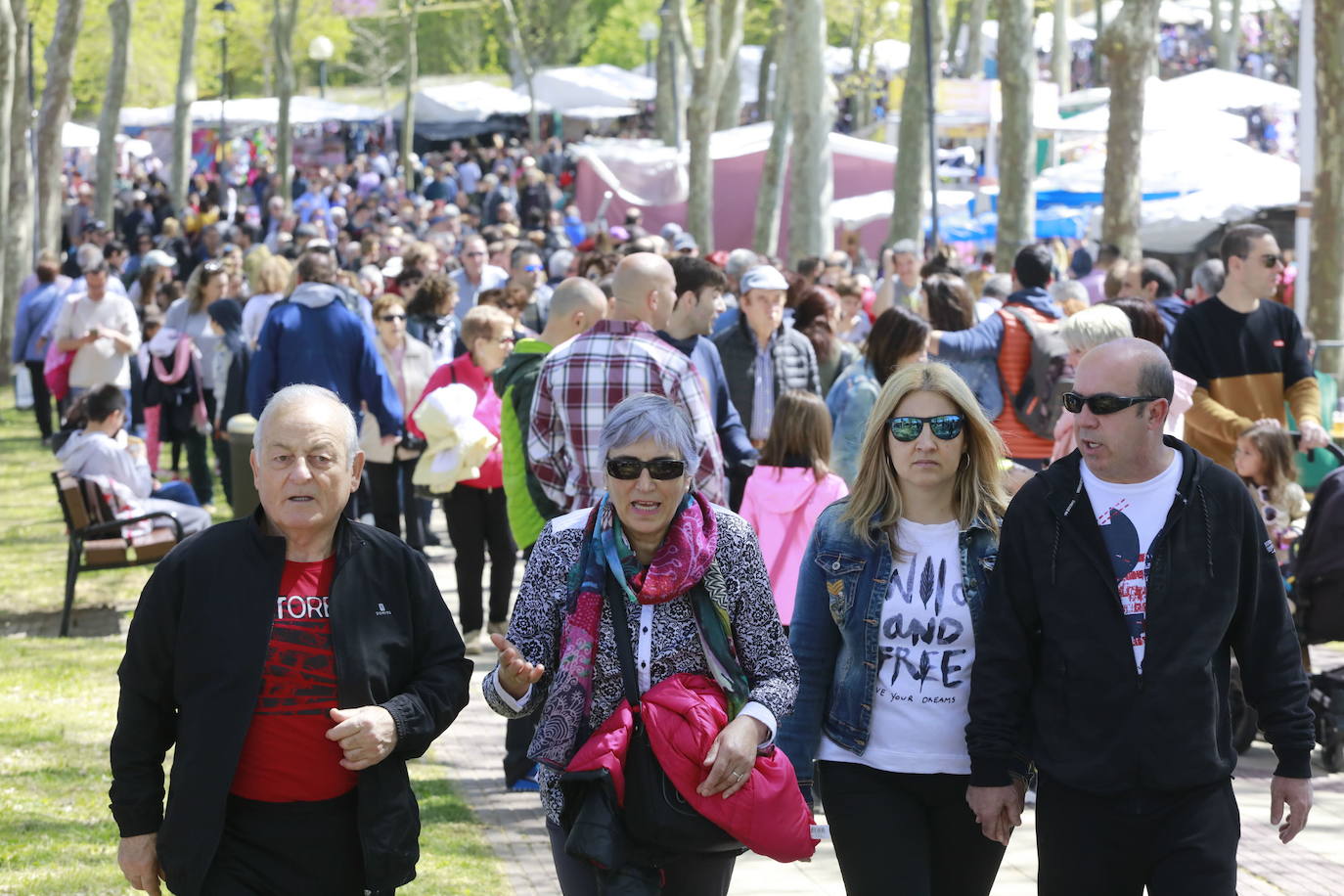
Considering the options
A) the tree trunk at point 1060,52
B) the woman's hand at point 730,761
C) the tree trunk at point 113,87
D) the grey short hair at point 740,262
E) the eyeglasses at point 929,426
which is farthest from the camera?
the tree trunk at point 1060,52

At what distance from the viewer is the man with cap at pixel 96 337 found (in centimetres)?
1711

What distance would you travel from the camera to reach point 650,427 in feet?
14.3

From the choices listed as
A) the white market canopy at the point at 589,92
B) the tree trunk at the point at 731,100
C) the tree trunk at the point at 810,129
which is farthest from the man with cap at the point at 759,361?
the white market canopy at the point at 589,92

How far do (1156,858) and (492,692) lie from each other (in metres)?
1.53

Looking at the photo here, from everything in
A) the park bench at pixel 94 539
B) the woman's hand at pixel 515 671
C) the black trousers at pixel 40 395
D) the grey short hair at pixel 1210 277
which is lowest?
the black trousers at pixel 40 395

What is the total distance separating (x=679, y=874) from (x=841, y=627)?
2.43 ft

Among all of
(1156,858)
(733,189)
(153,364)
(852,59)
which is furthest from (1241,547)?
(852,59)

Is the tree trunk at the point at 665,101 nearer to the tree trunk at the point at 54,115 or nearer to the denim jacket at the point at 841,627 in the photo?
the tree trunk at the point at 54,115

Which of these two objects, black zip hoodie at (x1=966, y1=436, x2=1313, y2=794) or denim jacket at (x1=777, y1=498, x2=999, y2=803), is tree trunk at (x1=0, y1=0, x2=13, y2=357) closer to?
denim jacket at (x1=777, y1=498, x2=999, y2=803)

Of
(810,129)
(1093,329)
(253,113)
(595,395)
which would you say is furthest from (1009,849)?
(253,113)

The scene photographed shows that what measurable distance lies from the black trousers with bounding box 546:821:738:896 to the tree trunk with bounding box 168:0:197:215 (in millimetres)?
33978

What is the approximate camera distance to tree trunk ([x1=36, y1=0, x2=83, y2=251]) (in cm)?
2534

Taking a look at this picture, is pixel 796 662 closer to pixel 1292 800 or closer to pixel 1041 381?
pixel 1292 800

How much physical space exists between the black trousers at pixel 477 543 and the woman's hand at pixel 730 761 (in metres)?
6.22
